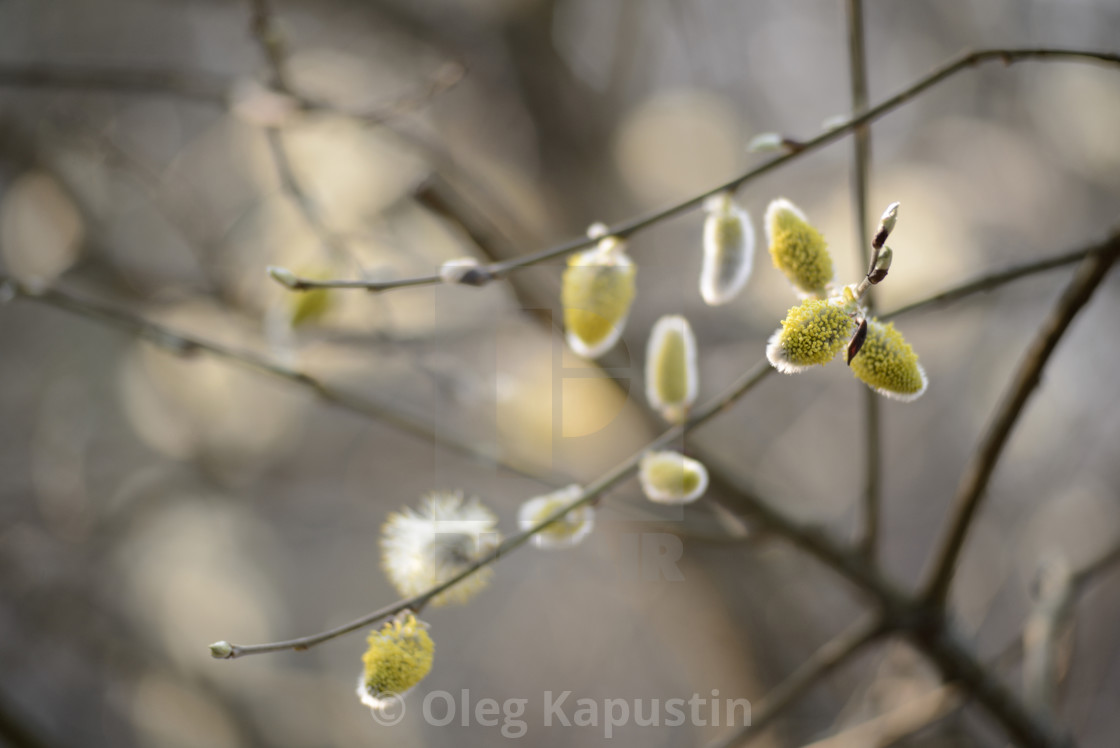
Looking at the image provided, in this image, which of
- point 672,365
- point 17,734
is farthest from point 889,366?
point 17,734

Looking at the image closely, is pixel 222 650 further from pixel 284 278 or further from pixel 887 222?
pixel 887 222

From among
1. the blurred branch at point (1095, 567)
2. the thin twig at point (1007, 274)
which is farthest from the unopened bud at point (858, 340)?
the blurred branch at point (1095, 567)

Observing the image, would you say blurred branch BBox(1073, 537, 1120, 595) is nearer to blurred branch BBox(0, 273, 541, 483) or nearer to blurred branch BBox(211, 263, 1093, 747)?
blurred branch BBox(211, 263, 1093, 747)

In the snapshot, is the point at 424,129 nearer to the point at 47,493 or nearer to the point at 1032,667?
the point at 47,493

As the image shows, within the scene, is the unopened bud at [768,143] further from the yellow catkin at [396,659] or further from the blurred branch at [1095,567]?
the blurred branch at [1095,567]

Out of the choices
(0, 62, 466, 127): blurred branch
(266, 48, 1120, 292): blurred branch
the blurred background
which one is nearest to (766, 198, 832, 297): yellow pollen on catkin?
(266, 48, 1120, 292): blurred branch

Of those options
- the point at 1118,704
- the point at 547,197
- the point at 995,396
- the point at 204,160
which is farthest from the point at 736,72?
the point at 1118,704
